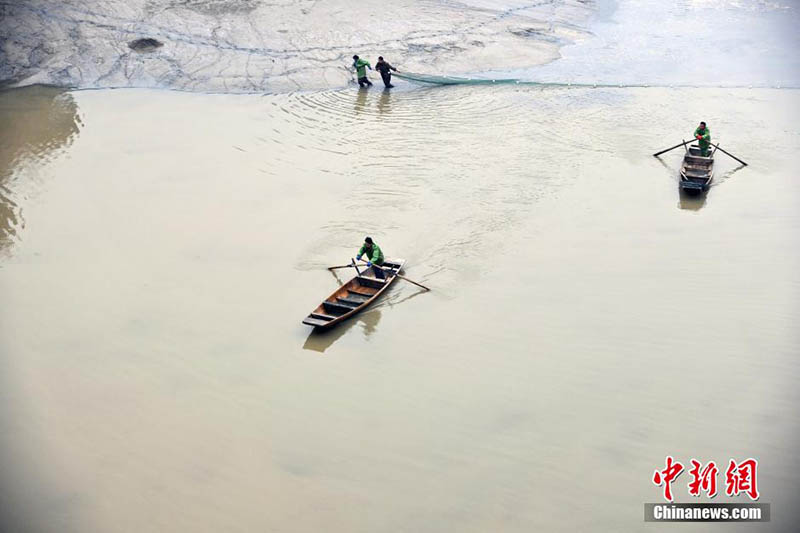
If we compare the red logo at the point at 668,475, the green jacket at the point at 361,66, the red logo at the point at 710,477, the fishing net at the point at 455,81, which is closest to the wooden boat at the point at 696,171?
the fishing net at the point at 455,81

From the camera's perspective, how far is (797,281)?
1429 cm

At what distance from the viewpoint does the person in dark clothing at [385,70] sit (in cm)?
2377

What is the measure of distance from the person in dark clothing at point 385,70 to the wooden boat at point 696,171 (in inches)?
397

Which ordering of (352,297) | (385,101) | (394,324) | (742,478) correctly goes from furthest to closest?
(385,101), (352,297), (394,324), (742,478)

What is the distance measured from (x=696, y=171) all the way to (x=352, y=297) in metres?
9.90

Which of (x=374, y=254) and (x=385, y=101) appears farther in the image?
(x=385, y=101)

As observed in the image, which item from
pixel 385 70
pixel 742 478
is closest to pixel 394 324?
pixel 742 478

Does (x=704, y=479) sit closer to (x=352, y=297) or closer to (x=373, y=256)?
(x=352, y=297)

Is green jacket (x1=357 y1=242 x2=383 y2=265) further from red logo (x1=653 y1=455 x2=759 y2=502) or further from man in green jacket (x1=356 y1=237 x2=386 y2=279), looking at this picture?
red logo (x1=653 y1=455 x2=759 y2=502)

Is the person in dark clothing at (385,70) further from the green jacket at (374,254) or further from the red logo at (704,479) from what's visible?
the red logo at (704,479)

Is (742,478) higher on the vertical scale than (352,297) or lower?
lower

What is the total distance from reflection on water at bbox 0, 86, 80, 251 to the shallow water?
142mm

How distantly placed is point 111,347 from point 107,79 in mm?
14881

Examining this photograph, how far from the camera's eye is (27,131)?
21438mm
